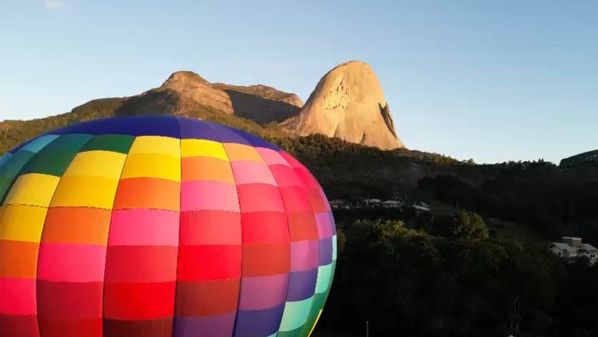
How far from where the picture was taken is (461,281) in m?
26.9

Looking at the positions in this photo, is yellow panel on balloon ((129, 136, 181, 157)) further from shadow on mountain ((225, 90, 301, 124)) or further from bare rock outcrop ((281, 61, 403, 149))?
shadow on mountain ((225, 90, 301, 124))

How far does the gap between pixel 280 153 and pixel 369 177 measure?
253 ft

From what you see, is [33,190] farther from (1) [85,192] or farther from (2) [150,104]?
(2) [150,104]

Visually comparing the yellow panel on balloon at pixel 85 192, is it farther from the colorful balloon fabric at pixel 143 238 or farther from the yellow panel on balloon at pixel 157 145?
the yellow panel on balloon at pixel 157 145

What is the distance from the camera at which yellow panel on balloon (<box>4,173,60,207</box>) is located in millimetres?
10086

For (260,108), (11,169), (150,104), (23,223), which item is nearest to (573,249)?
(11,169)

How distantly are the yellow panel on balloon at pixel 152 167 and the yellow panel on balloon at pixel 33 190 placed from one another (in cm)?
124

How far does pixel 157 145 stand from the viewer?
35.7 ft

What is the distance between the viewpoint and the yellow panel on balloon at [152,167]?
33.8 feet

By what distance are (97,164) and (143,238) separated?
1614mm

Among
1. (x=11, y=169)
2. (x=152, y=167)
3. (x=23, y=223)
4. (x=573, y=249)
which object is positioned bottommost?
(x=573, y=249)

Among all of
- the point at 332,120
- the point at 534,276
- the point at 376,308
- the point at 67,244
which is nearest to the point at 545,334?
the point at 534,276

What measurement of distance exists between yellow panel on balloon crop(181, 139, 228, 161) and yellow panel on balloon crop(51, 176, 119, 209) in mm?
1428

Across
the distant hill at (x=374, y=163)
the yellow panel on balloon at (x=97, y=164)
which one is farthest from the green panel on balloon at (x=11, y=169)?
the distant hill at (x=374, y=163)
